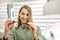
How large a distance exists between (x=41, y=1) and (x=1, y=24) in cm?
82

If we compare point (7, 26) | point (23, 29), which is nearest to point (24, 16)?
point (23, 29)

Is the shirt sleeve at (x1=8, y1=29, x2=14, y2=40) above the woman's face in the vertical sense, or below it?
below

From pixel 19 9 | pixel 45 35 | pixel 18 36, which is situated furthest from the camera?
pixel 19 9

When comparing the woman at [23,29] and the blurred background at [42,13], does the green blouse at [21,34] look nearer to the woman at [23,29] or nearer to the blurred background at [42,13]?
the woman at [23,29]

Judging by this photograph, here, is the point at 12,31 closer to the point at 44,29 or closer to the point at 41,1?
the point at 44,29

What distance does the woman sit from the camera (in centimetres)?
200

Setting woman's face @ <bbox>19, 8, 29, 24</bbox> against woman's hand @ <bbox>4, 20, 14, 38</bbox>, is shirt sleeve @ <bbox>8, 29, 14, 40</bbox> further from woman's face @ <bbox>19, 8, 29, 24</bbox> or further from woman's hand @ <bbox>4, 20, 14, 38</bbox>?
woman's face @ <bbox>19, 8, 29, 24</bbox>

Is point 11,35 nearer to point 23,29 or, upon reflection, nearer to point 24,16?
point 23,29

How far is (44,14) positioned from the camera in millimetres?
2107

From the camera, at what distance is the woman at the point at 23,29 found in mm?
2004

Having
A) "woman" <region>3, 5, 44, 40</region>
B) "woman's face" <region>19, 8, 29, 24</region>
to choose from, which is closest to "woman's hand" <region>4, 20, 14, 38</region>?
"woman" <region>3, 5, 44, 40</region>

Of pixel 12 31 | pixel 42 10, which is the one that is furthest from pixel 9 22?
pixel 42 10

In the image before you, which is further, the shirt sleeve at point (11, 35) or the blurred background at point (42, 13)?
the shirt sleeve at point (11, 35)

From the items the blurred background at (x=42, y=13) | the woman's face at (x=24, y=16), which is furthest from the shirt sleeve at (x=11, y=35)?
the woman's face at (x=24, y=16)
